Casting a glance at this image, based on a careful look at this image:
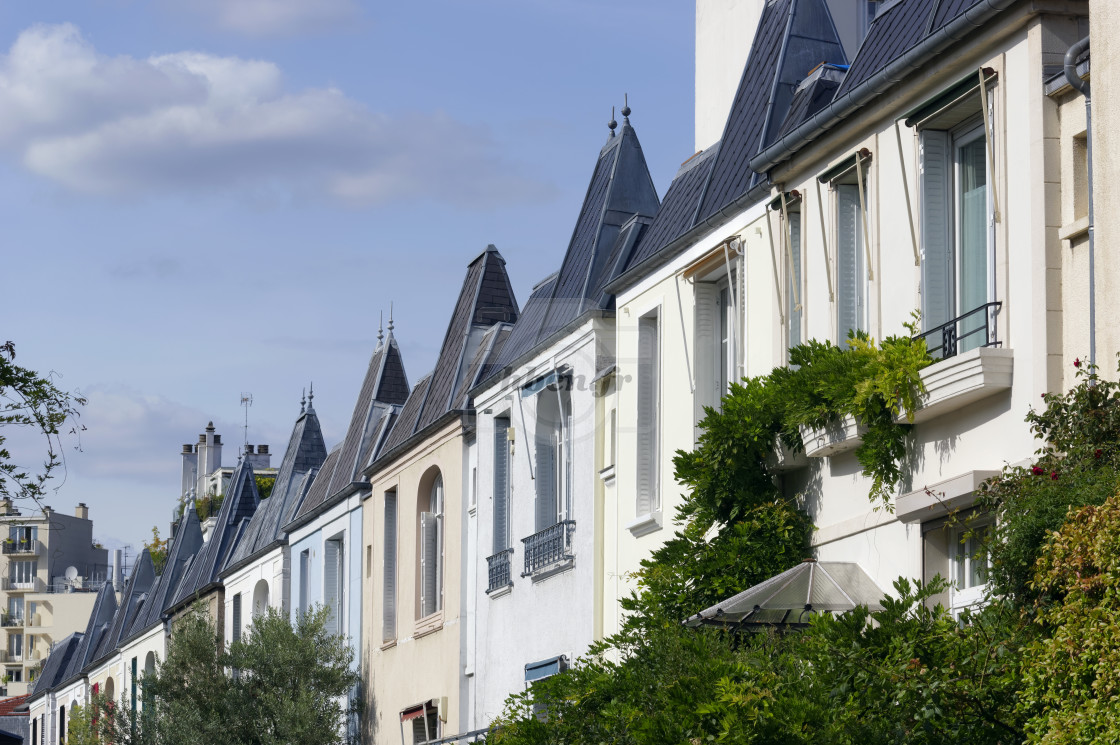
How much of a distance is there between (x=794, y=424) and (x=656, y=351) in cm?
505

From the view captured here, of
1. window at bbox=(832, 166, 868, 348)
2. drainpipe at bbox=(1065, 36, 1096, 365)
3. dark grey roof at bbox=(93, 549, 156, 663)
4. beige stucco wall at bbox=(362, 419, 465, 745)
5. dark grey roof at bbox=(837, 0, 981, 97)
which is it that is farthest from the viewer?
dark grey roof at bbox=(93, 549, 156, 663)

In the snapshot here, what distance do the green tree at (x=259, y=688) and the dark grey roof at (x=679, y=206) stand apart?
42.7ft

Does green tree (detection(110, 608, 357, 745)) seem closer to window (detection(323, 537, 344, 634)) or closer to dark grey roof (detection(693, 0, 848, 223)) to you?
window (detection(323, 537, 344, 634))

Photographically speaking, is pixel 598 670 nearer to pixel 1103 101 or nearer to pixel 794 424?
pixel 794 424

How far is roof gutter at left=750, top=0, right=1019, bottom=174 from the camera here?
→ 11.4 m

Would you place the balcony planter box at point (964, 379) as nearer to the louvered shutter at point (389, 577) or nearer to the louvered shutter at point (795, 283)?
the louvered shutter at point (795, 283)

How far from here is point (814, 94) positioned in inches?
598

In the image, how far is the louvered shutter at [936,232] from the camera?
39.7ft

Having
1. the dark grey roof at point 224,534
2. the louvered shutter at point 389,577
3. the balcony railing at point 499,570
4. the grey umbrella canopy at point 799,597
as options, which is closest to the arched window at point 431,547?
the louvered shutter at point 389,577

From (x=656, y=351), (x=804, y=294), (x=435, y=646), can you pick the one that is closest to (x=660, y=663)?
(x=804, y=294)

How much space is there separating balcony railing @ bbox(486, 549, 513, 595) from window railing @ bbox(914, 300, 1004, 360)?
425 inches

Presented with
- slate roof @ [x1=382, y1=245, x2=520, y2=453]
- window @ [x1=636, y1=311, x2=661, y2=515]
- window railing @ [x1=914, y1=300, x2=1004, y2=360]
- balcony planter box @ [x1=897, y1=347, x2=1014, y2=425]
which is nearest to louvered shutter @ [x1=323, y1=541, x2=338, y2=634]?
slate roof @ [x1=382, y1=245, x2=520, y2=453]

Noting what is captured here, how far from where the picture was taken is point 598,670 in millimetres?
13547

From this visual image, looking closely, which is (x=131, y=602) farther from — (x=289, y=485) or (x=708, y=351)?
(x=708, y=351)
